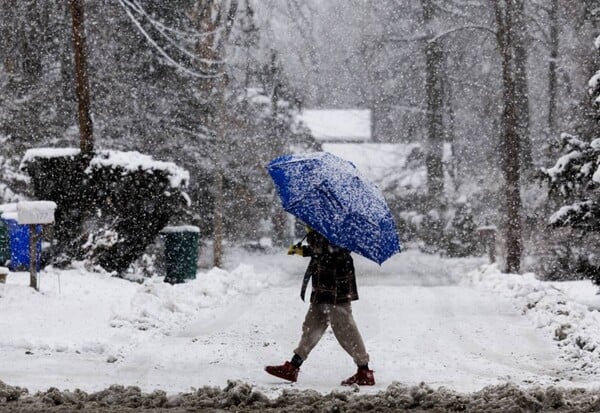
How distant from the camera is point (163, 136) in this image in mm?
27906

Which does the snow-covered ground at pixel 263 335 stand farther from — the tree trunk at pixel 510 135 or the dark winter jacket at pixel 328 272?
the tree trunk at pixel 510 135

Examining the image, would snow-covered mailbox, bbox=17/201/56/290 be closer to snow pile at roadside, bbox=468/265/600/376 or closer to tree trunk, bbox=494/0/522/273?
snow pile at roadside, bbox=468/265/600/376

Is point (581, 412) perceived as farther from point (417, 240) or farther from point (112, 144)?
point (417, 240)

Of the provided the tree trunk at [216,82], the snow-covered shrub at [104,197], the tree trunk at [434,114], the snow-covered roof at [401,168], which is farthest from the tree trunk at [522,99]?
the snow-covered shrub at [104,197]

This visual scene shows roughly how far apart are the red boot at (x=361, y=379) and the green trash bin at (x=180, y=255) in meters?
10.5

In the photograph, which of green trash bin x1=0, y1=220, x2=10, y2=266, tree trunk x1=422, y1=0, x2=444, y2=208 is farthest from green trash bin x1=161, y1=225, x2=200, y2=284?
tree trunk x1=422, y1=0, x2=444, y2=208

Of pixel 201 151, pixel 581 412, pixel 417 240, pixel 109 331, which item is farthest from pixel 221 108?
pixel 581 412

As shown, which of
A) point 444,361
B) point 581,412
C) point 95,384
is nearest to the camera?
point 581,412

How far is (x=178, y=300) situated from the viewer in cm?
1392

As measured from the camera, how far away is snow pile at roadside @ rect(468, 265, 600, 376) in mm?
9750

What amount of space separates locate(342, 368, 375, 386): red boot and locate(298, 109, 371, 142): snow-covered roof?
1925 inches

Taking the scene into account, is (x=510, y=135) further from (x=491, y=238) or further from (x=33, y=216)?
(x=33, y=216)

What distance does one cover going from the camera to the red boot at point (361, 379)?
7988 millimetres

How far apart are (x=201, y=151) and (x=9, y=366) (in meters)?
20.1
